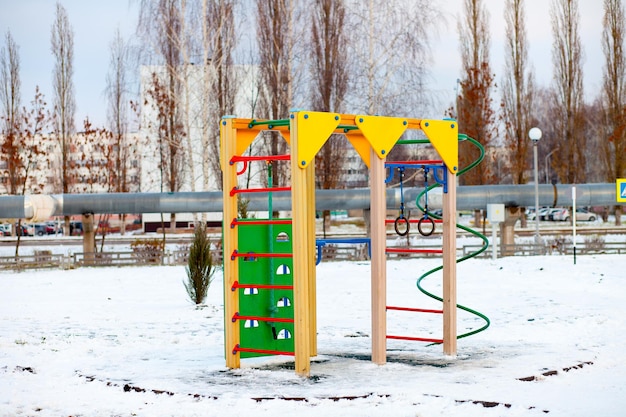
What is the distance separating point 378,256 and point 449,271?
109 centimetres

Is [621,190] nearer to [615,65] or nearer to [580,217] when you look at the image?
[615,65]

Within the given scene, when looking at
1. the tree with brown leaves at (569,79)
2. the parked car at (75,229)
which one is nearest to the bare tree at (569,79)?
the tree with brown leaves at (569,79)

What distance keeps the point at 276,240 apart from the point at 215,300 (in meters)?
7.27

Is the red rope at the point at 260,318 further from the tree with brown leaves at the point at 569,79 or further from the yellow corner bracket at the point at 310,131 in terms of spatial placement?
the tree with brown leaves at the point at 569,79

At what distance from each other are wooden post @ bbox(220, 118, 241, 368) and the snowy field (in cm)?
30

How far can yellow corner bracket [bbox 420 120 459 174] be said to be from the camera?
32.1ft

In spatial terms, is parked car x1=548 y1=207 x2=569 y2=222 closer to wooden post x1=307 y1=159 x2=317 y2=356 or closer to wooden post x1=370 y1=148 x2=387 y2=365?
wooden post x1=307 y1=159 x2=317 y2=356

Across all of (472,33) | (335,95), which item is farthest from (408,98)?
(472,33)

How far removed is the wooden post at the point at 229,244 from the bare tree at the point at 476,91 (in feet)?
91.2

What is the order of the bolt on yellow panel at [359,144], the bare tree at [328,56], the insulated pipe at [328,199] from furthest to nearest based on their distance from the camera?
the bare tree at [328,56] < the insulated pipe at [328,199] < the bolt on yellow panel at [359,144]

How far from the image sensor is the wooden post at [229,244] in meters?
9.25

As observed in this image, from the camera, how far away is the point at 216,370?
916 cm

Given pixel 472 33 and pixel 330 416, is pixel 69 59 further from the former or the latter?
pixel 330 416

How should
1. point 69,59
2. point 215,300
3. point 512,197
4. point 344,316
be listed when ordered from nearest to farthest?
1. point 344,316
2. point 215,300
3. point 512,197
4. point 69,59
